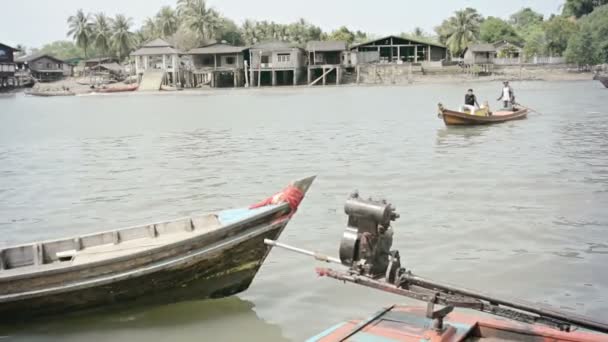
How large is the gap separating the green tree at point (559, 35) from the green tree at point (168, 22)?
47712 millimetres

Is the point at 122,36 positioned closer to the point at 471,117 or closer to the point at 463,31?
the point at 463,31

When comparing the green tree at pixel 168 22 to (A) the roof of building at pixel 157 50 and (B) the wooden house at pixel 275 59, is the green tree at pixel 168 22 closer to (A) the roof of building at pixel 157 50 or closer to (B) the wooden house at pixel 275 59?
(A) the roof of building at pixel 157 50

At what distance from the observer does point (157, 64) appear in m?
67.0

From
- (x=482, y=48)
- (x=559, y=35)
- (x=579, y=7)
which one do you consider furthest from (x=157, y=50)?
(x=579, y=7)

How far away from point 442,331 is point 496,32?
3347 inches

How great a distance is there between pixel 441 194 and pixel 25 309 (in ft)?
27.8

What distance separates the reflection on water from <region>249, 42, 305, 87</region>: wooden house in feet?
183

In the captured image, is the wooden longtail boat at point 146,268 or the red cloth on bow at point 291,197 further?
the red cloth on bow at point 291,197

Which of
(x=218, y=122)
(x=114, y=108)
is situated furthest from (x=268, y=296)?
(x=114, y=108)

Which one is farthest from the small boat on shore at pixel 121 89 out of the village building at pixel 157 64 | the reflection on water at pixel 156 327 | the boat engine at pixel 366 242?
the boat engine at pixel 366 242

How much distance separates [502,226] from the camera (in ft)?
33.3

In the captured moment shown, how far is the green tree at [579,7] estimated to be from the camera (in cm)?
8650

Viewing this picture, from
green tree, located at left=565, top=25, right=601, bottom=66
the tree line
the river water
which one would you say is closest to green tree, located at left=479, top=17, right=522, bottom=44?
the tree line

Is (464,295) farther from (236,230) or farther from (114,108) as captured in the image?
(114,108)
